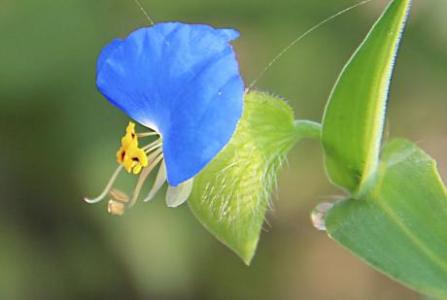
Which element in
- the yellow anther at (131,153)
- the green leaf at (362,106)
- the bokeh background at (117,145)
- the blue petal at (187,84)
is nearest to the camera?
the blue petal at (187,84)

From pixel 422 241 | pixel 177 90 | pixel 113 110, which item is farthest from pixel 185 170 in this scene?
pixel 113 110

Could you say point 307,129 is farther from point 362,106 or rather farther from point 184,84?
point 184,84

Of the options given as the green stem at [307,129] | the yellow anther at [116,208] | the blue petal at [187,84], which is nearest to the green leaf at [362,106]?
the green stem at [307,129]

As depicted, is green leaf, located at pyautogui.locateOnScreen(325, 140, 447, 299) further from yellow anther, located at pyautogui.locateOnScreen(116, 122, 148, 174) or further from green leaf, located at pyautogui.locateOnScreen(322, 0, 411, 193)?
yellow anther, located at pyautogui.locateOnScreen(116, 122, 148, 174)

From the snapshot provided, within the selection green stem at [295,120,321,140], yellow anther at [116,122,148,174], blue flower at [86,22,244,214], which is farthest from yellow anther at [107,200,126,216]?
green stem at [295,120,321,140]

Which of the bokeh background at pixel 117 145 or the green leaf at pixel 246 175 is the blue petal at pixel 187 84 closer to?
the green leaf at pixel 246 175

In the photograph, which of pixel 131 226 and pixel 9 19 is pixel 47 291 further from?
pixel 9 19

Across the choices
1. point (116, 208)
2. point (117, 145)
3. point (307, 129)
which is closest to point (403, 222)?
point (307, 129)
